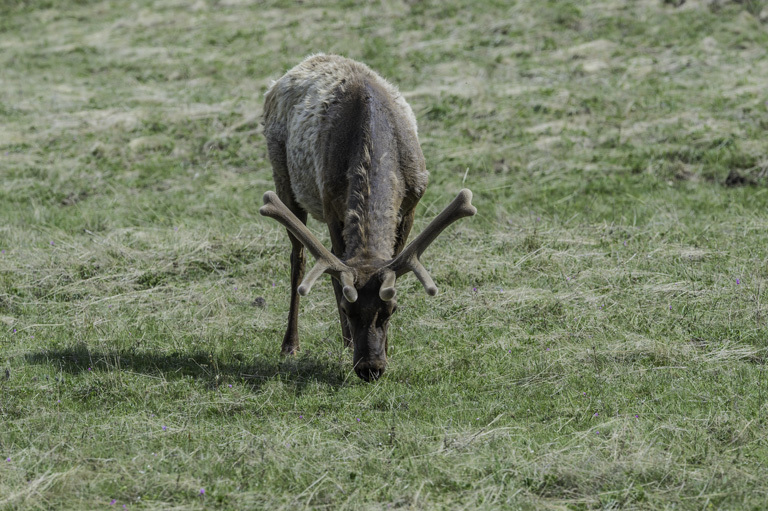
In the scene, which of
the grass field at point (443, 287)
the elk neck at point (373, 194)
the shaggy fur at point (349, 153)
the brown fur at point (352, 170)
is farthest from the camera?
the shaggy fur at point (349, 153)

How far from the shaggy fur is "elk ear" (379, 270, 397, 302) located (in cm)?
27

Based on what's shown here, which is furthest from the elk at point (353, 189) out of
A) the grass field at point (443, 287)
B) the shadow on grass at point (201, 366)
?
the grass field at point (443, 287)

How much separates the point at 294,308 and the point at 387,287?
72.5 inches

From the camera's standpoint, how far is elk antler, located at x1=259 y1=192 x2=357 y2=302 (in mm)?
6168

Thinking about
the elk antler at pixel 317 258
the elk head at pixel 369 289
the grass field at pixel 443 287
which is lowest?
the grass field at pixel 443 287

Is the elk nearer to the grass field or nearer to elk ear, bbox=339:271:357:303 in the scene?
elk ear, bbox=339:271:357:303

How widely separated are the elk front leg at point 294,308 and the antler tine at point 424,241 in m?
1.28

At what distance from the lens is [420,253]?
6.57 metres

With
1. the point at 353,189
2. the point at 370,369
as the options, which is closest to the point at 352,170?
the point at 353,189

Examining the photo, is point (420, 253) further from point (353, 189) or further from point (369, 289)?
point (353, 189)

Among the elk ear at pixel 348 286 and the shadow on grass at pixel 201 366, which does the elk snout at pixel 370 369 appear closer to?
the shadow on grass at pixel 201 366

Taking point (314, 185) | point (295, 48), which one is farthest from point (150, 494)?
point (295, 48)

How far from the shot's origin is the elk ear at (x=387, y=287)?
6.18 m

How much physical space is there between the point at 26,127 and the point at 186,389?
9982 mm
